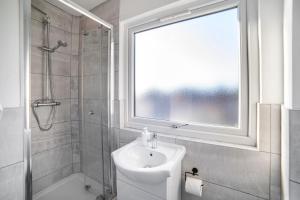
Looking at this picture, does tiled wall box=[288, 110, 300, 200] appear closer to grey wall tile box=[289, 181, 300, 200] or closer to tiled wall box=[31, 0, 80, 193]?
grey wall tile box=[289, 181, 300, 200]

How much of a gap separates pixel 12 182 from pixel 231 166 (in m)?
1.42

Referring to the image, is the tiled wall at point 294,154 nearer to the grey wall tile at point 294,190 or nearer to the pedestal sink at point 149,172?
the grey wall tile at point 294,190

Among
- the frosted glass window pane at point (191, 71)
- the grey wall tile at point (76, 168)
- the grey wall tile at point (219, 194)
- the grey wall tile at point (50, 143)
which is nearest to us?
the grey wall tile at point (219, 194)

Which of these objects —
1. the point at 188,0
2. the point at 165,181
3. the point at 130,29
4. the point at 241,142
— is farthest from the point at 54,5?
the point at 241,142

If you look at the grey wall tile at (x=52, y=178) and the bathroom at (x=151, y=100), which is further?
the grey wall tile at (x=52, y=178)

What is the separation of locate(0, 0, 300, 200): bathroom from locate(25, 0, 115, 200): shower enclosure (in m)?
0.01

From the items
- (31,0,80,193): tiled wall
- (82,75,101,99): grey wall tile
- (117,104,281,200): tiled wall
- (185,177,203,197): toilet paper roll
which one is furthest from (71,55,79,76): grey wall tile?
(185,177,203,197): toilet paper roll

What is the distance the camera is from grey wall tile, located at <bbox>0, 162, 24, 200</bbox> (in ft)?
2.79

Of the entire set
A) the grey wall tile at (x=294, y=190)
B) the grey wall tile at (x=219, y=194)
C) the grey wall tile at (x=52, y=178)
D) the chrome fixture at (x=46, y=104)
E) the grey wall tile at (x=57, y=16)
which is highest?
the grey wall tile at (x=57, y=16)

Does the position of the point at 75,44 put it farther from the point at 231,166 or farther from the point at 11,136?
the point at 231,166

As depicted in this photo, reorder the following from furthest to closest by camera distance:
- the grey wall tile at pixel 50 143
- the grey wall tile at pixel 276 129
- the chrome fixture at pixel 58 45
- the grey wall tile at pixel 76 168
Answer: the grey wall tile at pixel 76 168
the chrome fixture at pixel 58 45
the grey wall tile at pixel 50 143
the grey wall tile at pixel 276 129

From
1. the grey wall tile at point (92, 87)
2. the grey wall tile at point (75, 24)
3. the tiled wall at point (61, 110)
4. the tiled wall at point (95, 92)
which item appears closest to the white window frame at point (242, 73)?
the tiled wall at point (95, 92)

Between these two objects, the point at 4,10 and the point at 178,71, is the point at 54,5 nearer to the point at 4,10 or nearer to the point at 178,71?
the point at 4,10

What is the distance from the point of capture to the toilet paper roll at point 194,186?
0.99 metres
